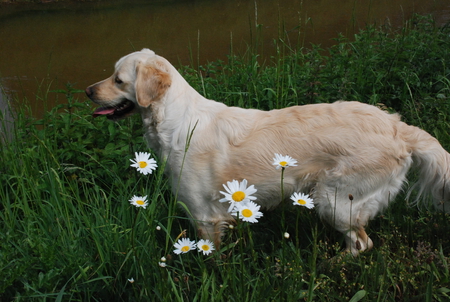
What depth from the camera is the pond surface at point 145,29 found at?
7523 millimetres

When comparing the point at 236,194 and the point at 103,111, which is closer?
the point at 236,194

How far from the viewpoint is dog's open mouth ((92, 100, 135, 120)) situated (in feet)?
10.4

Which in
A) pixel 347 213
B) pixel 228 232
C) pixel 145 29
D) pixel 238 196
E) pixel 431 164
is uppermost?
pixel 238 196

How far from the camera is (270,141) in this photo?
2914mm

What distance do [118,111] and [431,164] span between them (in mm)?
2178

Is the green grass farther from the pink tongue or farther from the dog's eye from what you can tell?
the dog's eye

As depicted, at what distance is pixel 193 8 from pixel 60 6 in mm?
3993

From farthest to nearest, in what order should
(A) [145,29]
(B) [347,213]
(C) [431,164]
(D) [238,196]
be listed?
(A) [145,29] → (B) [347,213] → (C) [431,164] → (D) [238,196]

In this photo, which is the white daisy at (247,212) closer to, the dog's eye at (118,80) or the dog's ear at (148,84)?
the dog's ear at (148,84)

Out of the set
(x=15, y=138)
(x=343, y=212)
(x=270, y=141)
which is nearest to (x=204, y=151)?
(x=270, y=141)

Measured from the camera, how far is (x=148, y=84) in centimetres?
294

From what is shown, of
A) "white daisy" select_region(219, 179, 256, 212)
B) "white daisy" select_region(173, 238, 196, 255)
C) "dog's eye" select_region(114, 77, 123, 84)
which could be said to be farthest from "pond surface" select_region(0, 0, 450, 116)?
"white daisy" select_region(219, 179, 256, 212)

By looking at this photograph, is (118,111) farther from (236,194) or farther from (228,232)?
(236,194)

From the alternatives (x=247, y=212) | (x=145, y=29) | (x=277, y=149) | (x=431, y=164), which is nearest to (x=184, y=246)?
(x=247, y=212)
